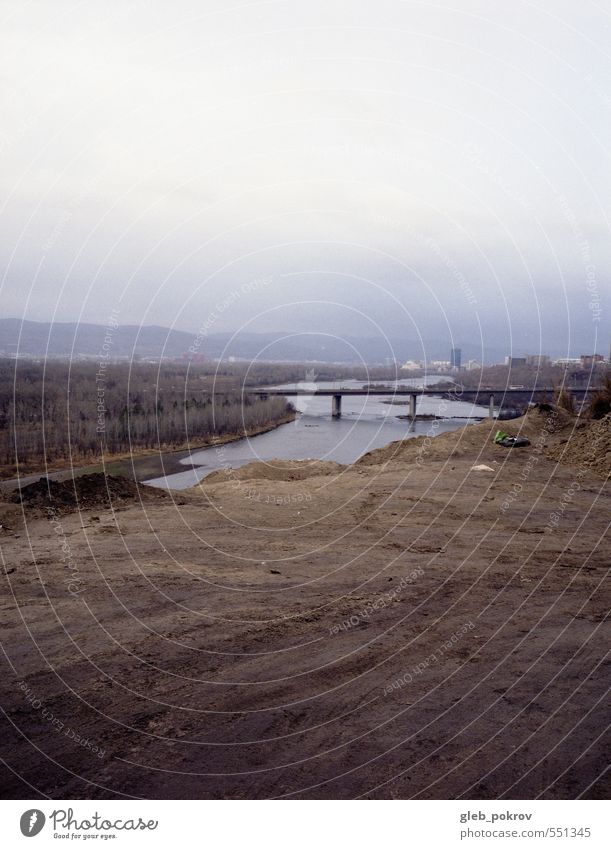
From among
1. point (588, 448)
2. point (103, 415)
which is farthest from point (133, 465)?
point (588, 448)

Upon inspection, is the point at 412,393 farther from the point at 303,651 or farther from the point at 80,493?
the point at 303,651

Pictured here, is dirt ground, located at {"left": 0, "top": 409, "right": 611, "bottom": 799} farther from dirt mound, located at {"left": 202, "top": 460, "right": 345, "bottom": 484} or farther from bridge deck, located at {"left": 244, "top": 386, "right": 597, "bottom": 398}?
bridge deck, located at {"left": 244, "top": 386, "right": 597, "bottom": 398}

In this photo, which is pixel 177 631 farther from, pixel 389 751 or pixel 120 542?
pixel 120 542

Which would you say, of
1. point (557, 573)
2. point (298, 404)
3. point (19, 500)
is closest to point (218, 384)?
point (298, 404)

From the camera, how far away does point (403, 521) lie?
12.8m

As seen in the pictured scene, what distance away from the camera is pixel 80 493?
13828 mm

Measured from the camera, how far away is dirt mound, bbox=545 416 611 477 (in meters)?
17.8

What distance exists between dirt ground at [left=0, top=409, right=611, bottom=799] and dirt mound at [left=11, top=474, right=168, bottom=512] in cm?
14

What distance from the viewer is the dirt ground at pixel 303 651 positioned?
4996 millimetres

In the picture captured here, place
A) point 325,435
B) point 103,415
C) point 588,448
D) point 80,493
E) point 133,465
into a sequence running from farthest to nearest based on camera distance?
point 325,435
point 103,415
point 133,465
point 588,448
point 80,493

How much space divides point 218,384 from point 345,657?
238ft

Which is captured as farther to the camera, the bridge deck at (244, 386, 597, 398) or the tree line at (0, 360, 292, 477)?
the bridge deck at (244, 386, 597, 398)

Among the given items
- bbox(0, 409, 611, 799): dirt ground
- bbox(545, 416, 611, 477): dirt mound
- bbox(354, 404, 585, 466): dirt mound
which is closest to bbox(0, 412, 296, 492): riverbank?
bbox(354, 404, 585, 466): dirt mound

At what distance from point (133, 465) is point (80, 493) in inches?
981
